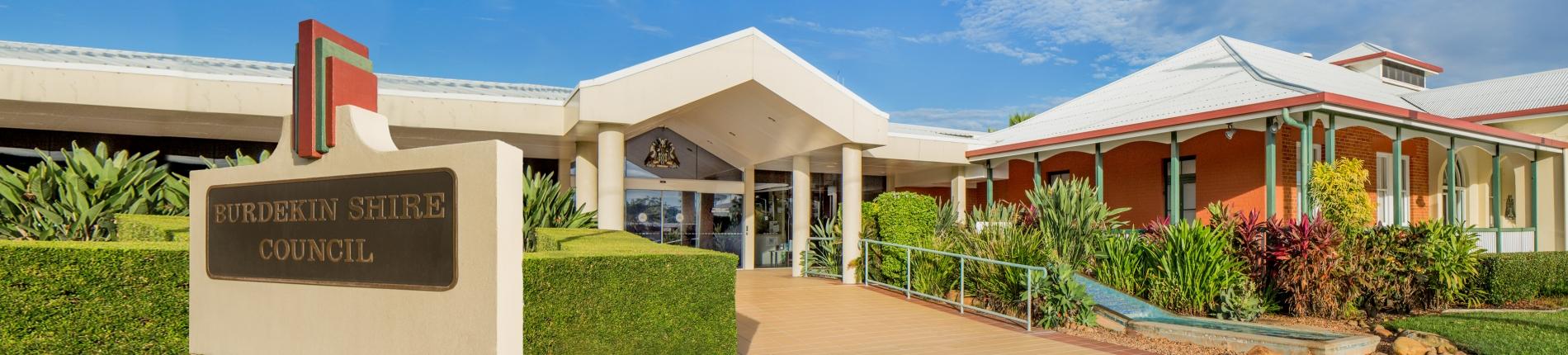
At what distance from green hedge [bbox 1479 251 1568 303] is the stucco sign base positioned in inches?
579

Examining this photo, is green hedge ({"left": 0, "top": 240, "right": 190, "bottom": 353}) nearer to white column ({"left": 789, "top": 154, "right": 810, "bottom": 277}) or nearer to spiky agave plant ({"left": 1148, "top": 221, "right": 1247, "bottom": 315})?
spiky agave plant ({"left": 1148, "top": 221, "right": 1247, "bottom": 315})

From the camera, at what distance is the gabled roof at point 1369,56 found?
19688 mm

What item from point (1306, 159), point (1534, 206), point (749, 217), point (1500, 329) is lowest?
point (1500, 329)

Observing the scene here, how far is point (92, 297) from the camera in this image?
17.4 ft

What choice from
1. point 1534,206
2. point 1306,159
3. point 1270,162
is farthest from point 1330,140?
point 1534,206

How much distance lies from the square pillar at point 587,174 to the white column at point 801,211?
3.69 metres

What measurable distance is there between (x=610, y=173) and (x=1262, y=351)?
786cm

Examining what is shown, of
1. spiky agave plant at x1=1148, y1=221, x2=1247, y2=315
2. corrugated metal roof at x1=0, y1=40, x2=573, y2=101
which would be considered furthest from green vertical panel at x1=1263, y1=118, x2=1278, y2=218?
corrugated metal roof at x1=0, y1=40, x2=573, y2=101

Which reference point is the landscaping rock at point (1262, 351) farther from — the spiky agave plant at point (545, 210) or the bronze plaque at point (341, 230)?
the bronze plaque at point (341, 230)

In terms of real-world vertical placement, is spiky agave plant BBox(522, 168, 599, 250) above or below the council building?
below

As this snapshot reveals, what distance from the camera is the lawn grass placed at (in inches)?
340

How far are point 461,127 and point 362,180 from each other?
878 cm

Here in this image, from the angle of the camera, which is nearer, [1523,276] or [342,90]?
[342,90]

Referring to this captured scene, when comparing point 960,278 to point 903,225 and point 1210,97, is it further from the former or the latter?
point 1210,97
